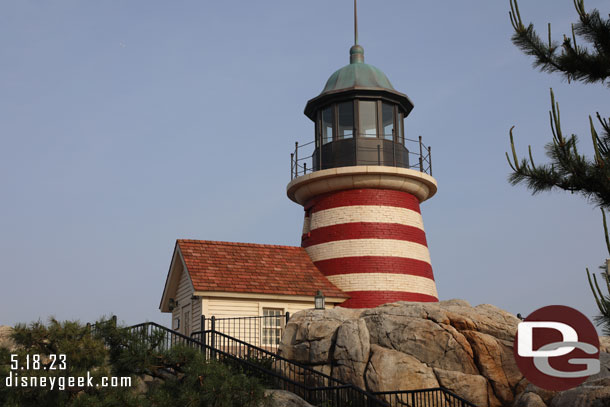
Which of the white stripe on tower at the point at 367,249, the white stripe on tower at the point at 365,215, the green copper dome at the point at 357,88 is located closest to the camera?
the white stripe on tower at the point at 367,249

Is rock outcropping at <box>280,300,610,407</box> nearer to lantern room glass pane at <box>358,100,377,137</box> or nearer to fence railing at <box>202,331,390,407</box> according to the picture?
Result: fence railing at <box>202,331,390,407</box>

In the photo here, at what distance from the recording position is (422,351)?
19750mm

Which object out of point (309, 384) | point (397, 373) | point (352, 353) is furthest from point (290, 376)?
point (397, 373)

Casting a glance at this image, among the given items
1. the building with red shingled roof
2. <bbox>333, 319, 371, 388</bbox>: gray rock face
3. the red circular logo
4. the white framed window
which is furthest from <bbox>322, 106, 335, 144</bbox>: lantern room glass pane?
the red circular logo

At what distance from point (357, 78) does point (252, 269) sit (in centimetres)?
821

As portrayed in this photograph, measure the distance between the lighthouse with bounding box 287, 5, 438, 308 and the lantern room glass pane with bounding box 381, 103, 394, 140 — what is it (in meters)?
0.04

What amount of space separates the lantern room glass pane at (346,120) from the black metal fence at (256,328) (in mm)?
7209

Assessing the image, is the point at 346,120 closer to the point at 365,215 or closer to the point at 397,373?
the point at 365,215

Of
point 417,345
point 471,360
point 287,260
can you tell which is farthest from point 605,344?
point 287,260

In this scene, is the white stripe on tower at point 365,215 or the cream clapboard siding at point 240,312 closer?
the cream clapboard siding at point 240,312

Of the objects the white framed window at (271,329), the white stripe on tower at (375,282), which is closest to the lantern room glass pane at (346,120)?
the white stripe on tower at (375,282)

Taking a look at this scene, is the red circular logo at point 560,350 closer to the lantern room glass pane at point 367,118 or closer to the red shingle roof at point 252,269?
the red shingle roof at point 252,269

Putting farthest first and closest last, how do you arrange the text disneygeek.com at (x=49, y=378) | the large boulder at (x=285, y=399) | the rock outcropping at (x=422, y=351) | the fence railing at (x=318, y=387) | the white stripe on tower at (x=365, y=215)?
the white stripe on tower at (x=365, y=215) → the rock outcropping at (x=422, y=351) → the fence railing at (x=318, y=387) → the large boulder at (x=285, y=399) → the text disneygeek.com at (x=49, y=378)

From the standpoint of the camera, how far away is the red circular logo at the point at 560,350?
1758cm
